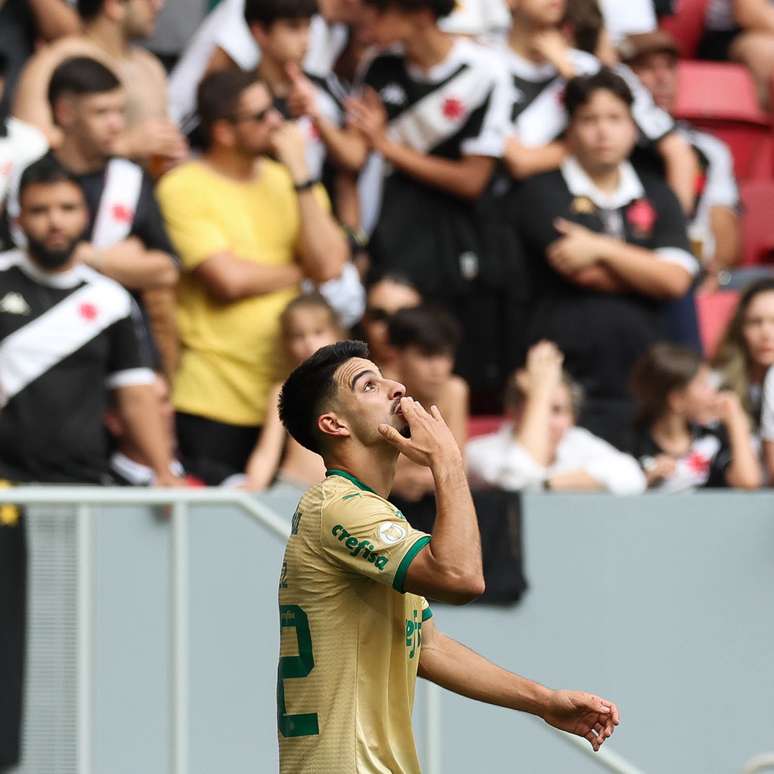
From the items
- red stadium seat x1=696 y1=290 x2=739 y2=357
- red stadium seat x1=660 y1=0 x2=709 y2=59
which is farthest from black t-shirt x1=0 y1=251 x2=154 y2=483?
red stadium seat x1=660 y1=0 x2=709 y2=59

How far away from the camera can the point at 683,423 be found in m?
7.34

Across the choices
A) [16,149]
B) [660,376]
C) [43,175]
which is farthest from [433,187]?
[43,175]

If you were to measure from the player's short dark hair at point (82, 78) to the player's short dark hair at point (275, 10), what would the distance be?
3.13 ft

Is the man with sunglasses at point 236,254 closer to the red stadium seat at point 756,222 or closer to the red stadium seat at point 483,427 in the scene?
the red stadium seat at point 483,427

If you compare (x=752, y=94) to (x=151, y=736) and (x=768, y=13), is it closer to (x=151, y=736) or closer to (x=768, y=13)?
(x=768, y=13)

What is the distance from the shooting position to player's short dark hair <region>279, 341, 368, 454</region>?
3.81 metres

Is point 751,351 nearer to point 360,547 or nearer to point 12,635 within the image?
point 12,635

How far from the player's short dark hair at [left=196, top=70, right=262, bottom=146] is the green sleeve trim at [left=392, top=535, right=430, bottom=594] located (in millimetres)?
4054

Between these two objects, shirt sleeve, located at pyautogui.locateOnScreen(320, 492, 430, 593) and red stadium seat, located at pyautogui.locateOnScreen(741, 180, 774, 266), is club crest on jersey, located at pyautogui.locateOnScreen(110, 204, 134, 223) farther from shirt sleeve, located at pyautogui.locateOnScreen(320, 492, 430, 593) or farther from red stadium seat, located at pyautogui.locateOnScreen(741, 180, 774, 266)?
red stadium seat, located at pyautogui.locateOnScreen(741, 180, 774, 266)

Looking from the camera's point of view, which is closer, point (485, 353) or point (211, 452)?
point (211, 452)

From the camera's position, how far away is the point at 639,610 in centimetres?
663

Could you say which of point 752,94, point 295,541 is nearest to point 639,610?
point 295,541

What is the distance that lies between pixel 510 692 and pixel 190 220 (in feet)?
12.3

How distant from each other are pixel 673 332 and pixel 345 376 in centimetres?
450
